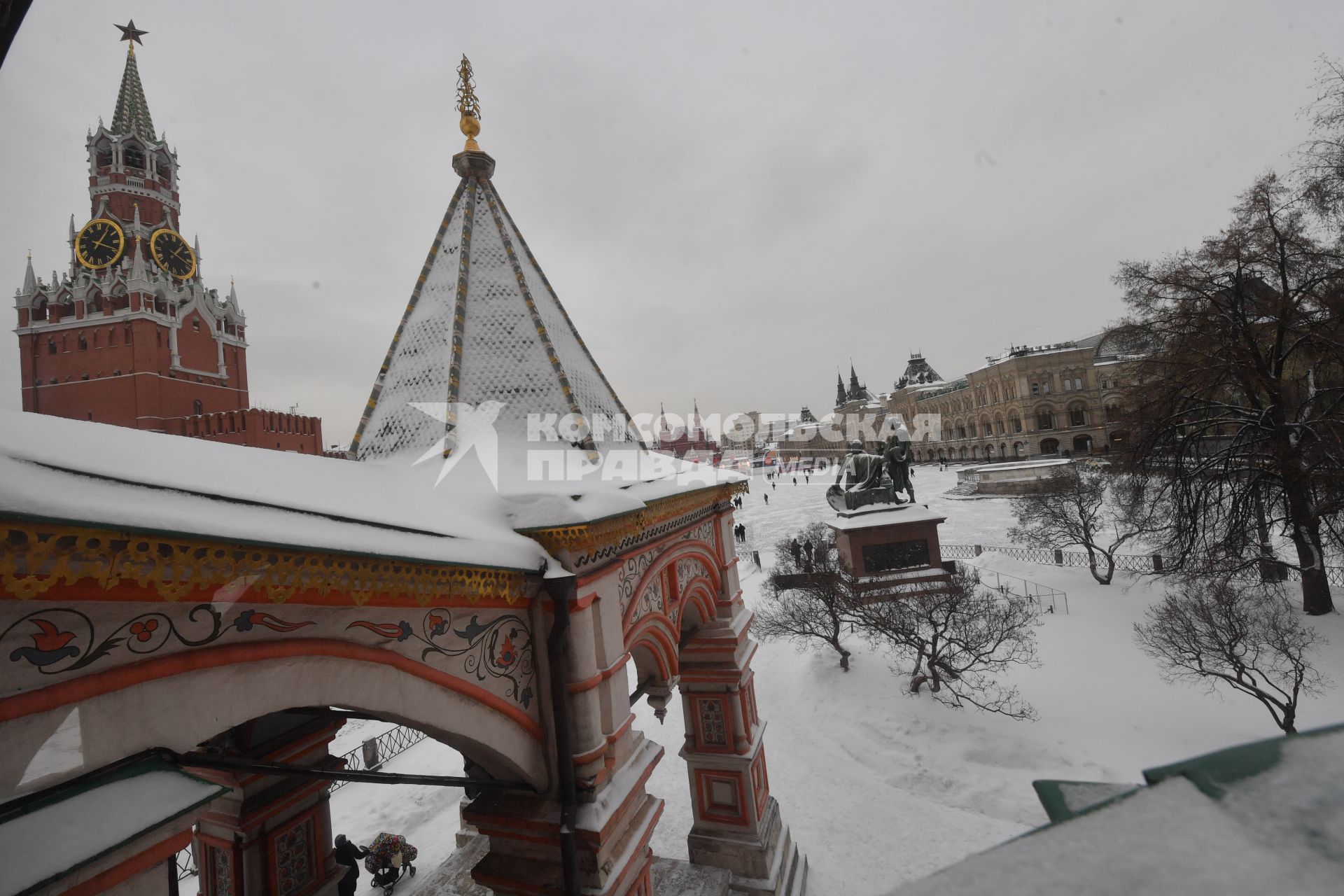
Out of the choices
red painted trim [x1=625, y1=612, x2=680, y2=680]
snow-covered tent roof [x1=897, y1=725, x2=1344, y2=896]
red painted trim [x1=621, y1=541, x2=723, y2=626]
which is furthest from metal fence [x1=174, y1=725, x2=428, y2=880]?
snow-covered tent roof [x1=897, y1=725, x2=1344, y2=896]

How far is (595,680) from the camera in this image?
135 inches

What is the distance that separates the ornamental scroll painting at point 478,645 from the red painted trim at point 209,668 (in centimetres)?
6

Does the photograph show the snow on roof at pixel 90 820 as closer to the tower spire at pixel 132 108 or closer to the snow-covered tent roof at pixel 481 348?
the snow-covered tent roof at pixel 481 348

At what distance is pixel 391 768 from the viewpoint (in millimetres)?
10273

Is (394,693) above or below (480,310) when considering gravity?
below

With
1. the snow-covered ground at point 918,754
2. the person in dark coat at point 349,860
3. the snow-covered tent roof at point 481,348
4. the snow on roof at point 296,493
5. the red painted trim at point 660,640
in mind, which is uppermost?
the snow-covered tent roof at point 481,348

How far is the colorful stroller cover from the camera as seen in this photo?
7.01 meters

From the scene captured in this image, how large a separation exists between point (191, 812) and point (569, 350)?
14.0 ft

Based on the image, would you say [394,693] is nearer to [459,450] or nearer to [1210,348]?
[459,450]

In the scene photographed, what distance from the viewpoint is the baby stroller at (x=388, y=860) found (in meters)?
7.03

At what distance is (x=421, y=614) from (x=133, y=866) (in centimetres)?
121

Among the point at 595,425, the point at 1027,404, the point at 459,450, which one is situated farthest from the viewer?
the point at 1027,404

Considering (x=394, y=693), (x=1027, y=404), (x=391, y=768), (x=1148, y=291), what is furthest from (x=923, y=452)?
(x=394, y=693)

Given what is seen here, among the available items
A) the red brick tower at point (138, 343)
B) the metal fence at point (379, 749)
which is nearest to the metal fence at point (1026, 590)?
the metal fence at point (379, 749)
